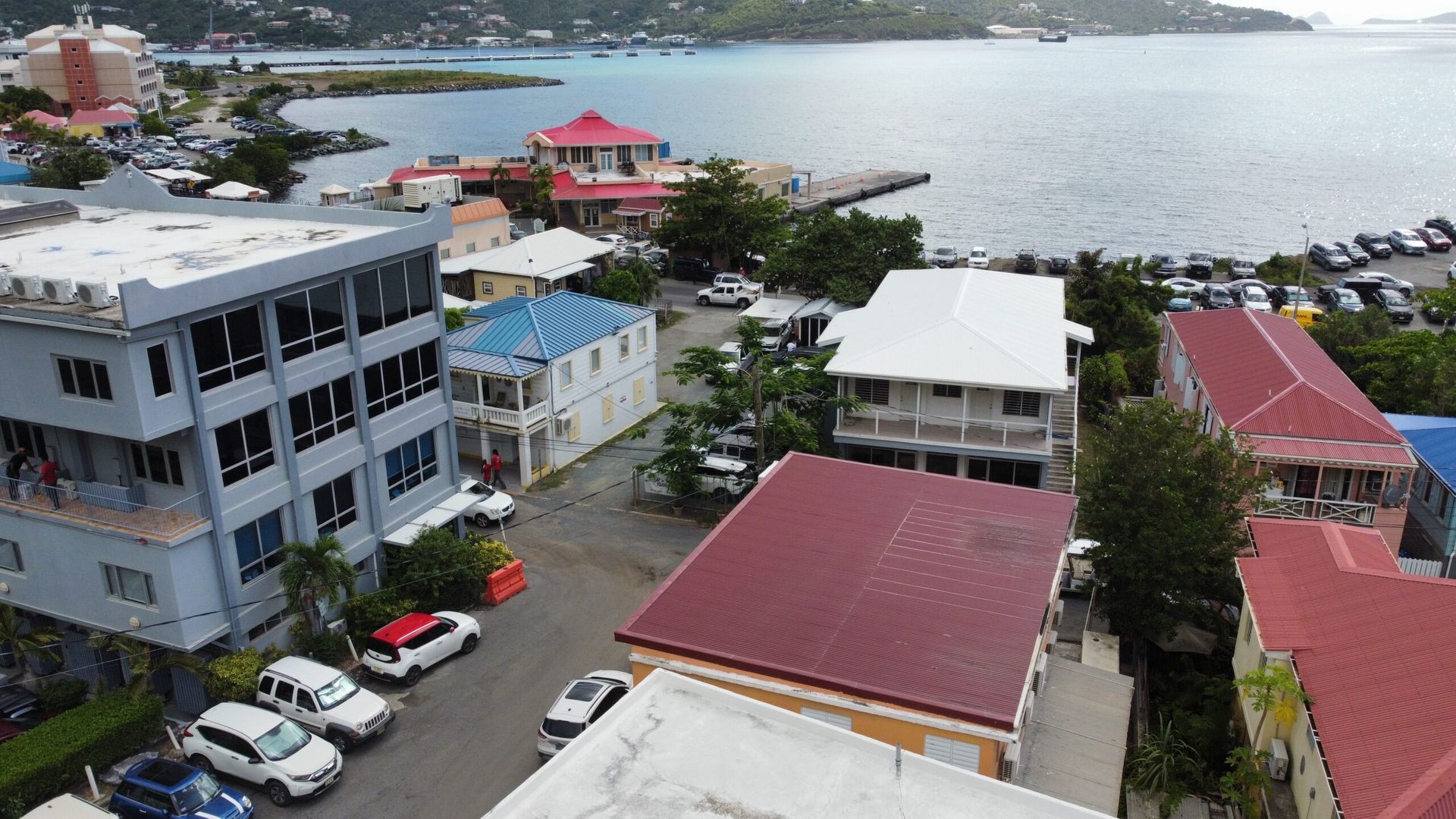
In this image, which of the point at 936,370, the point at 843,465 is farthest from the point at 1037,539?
the point at 936,370

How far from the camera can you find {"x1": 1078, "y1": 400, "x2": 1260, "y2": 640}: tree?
2230cm

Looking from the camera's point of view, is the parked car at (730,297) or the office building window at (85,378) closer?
the office building window at (85,378)

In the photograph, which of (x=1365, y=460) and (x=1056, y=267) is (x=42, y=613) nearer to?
(x=1365, y=460)

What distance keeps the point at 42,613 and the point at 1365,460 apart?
31.2 m

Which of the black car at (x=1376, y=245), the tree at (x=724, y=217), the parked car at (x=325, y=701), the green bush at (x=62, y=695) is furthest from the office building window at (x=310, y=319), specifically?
the black car at (x=1376, y=245)

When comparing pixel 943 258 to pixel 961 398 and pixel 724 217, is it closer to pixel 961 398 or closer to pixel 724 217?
pixel 724 217

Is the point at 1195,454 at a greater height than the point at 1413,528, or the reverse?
the point at 1195,454

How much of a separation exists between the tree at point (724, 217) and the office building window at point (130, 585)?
40904 millimetres

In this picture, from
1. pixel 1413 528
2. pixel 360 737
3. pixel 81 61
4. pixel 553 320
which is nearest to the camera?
pixel 360 737

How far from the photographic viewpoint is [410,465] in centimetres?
2617

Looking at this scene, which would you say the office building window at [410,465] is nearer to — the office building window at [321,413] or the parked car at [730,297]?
the office building window at [321,413]

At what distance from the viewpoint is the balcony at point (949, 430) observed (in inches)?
1153

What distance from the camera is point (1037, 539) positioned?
20.3m

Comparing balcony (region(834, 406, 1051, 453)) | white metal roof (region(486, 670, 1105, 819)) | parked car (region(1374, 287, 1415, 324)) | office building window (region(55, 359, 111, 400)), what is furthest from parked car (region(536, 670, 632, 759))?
parked car (region(1374, 287, 1415, 324))
